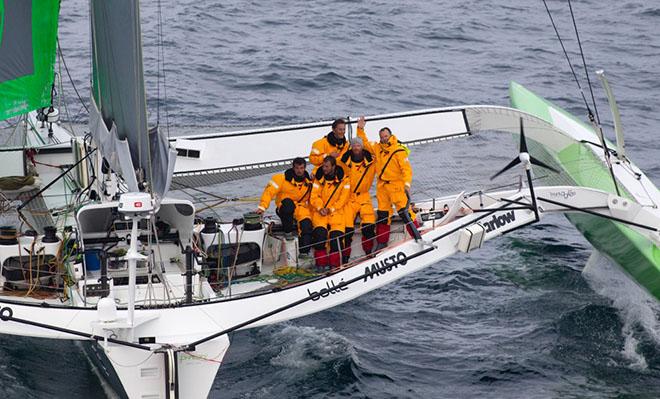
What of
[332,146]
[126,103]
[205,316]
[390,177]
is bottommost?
[205,316]

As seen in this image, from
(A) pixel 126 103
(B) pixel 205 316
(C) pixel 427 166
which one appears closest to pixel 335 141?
(A) pixel 126 103

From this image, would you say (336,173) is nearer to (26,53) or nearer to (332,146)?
(332,146)

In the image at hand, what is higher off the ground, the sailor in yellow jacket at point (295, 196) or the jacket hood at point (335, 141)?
the jacket hood at point (335, 141)

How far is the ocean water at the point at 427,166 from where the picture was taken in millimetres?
11945

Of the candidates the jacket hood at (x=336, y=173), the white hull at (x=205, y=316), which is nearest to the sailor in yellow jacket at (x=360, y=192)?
the jacket hood at (x=336, y=173)

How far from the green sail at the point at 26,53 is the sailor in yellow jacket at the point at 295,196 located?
258 centimetres

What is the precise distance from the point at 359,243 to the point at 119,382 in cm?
322

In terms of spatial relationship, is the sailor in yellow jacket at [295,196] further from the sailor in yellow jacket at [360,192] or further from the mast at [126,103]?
the mast at [126,103]

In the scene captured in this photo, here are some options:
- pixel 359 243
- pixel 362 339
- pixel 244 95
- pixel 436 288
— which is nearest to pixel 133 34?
pixel 359 243

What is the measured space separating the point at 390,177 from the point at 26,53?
389 cm

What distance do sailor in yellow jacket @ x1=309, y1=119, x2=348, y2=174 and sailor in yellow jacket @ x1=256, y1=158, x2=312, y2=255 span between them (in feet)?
1.22

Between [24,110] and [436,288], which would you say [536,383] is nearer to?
[436,288]

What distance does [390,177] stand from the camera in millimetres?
12211

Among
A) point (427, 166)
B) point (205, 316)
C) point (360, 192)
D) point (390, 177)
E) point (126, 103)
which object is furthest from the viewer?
point (427, 166)
